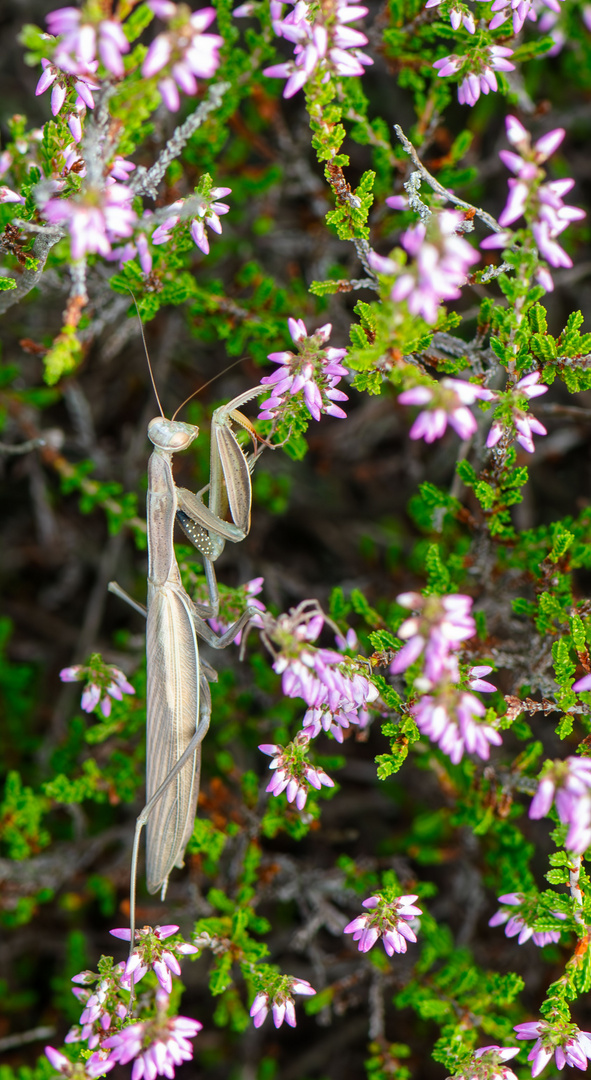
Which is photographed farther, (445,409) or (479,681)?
(479,681)

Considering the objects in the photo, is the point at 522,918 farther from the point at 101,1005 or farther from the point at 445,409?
the point at 445,409

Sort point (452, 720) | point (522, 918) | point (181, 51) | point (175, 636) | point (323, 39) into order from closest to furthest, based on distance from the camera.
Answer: point (181, 51), point (452, 720), point (323, 39), point (522, 918), point (175, 636)

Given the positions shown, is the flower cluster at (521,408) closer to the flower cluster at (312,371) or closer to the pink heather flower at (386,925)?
the flower cluster at (312,371)

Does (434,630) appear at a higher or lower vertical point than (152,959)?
higher

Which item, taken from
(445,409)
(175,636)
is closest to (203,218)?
(445,409)

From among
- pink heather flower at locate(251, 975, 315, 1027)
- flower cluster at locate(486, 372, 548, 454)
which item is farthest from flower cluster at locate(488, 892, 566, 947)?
flower cluster at locate(486, 372, 548, 454)

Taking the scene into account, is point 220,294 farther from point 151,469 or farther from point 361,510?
point 361,510

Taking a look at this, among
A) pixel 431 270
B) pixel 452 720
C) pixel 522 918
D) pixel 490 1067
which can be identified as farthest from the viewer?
pixel 522 918

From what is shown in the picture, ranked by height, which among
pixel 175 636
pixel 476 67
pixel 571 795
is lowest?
pixel 175 636

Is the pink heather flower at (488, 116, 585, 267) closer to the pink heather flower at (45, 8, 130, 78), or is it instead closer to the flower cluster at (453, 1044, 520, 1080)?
the pink heather flower at (45, 8, 130, 78)
